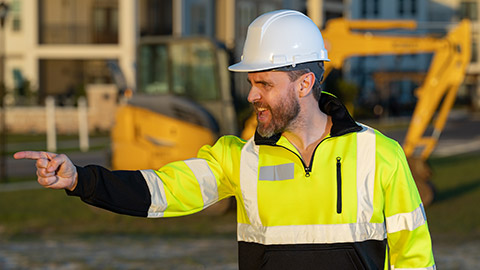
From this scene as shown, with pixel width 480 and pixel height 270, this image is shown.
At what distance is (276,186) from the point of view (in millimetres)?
3504

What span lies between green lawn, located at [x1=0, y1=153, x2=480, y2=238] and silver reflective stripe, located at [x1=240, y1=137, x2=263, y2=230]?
8525 mm

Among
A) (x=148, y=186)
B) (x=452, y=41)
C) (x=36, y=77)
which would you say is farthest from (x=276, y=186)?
(x=36, y=77)

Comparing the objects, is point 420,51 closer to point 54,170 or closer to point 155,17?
point 54,170

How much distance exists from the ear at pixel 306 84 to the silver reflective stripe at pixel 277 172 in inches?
11.1

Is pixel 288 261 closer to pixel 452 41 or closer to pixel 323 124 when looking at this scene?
pixel 323 124

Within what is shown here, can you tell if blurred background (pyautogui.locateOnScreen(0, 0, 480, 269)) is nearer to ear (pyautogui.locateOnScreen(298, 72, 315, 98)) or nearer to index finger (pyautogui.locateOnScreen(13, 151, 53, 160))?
ear (pyautogui.locateOnScreen(298, 72, 315, 98))

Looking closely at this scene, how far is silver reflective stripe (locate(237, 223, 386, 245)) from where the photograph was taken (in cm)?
345

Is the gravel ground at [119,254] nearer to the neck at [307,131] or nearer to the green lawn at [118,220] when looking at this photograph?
the green lawn at [118,220]

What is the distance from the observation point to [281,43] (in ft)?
12.0

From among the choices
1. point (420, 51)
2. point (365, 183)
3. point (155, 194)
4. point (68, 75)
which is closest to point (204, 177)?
point (155, 194)

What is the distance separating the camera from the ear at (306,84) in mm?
3533

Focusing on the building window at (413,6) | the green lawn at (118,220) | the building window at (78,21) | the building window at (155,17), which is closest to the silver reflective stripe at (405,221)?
the green lawn at (118,220)

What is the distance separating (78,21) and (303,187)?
43.7m

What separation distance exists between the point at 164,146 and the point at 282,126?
9.60 metres
